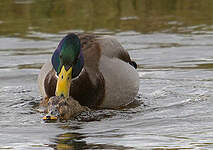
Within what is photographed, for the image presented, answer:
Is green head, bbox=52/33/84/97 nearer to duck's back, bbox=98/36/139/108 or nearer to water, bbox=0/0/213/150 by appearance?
water, bbox=0/0/213/150

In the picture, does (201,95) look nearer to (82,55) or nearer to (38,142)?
(82,55)

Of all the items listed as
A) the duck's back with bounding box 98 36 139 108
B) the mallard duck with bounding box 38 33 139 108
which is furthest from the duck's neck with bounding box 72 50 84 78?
the duck's back with bounding box 98 36 139 108

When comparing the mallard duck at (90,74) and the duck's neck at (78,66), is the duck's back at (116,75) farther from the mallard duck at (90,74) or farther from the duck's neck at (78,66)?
the duck's neck at (78,66)

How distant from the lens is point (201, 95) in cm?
866

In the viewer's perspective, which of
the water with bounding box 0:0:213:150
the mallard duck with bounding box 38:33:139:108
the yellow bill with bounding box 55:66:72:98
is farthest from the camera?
the mallard duck with bounding box 38:33:139:108

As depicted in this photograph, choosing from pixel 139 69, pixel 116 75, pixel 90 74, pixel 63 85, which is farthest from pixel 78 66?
pixel 139 69

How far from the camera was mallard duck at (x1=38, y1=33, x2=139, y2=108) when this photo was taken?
25.2ft

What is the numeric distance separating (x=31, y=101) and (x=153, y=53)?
10.9 feet

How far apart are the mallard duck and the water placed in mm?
224

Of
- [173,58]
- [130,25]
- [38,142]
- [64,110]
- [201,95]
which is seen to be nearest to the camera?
[38,142]

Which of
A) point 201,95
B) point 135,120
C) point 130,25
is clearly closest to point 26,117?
point 135,120

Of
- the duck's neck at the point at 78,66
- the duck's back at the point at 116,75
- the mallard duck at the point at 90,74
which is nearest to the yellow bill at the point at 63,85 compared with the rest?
the mallard duck at the point at 90,74

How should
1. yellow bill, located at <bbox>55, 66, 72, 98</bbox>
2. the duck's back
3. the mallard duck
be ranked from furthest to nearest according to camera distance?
1. the duck's back
2. the mallard duck
3. yellow bill, located at <bbox>55, 66, 72, 98</bbox>

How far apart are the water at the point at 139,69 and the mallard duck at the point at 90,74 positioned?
224 mm
